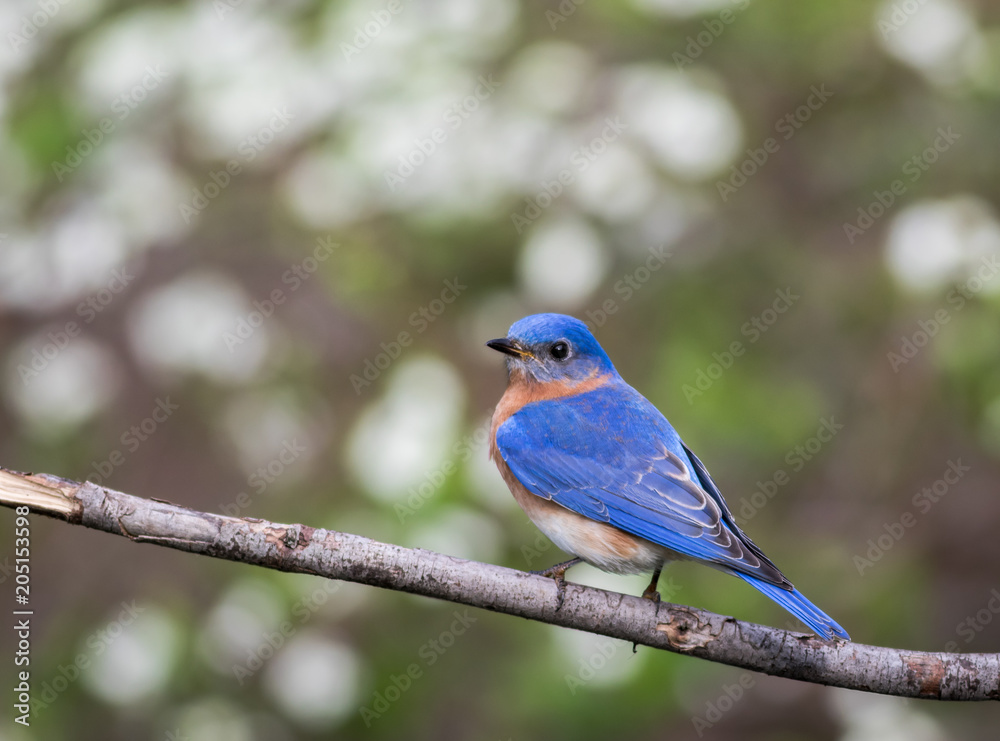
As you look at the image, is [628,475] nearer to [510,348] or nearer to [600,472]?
[600,472]

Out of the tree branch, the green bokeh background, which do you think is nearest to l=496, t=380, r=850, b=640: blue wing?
the tree branch

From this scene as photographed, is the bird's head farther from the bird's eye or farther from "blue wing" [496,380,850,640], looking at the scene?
"blue wing" [496,380,850,640]

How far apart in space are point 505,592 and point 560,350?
144 centimetres

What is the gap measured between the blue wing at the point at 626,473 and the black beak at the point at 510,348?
232mm

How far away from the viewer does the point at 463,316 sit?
572 centimetres

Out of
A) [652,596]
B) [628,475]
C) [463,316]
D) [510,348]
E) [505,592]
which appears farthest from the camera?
[463,316]

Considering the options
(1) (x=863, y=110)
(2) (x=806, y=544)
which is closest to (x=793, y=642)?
(2) (x=806, y=544)

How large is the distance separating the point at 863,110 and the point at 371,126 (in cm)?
315

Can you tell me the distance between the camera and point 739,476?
211 inches

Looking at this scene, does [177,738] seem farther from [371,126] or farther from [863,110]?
[863,110]

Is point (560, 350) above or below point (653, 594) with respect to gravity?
above

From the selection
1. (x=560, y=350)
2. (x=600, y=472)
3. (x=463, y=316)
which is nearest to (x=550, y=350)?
(x=560, y=350)

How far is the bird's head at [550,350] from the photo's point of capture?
4168 mm

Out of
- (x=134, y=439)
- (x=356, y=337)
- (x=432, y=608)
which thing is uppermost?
(x=356, y=337)
